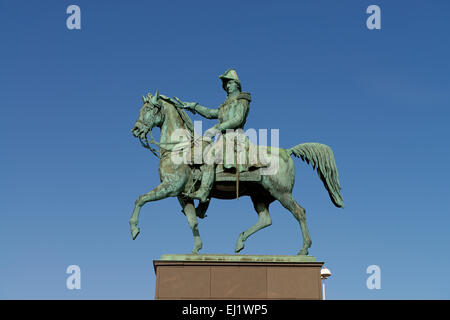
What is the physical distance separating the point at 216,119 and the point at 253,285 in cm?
431

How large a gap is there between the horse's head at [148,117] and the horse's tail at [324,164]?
3.25 meters

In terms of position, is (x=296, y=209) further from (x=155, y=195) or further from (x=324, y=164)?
(x=155, y=195)

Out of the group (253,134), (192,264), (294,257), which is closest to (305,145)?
(253,134)

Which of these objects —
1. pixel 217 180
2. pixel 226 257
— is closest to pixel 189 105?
pixel 217 180

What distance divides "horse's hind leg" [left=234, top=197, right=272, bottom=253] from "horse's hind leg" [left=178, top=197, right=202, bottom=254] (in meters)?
0.91

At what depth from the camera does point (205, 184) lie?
1605 centimetres

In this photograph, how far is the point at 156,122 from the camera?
16.7 m

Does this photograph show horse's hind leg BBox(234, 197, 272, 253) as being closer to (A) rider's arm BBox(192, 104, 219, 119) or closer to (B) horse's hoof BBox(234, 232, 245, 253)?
(B) horse's hoof BBox(234, 232, 245, 253)

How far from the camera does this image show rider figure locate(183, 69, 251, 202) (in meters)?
16.1

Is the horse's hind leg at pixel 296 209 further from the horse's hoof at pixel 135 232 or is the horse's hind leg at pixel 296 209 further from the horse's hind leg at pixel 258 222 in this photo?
the horse's hoof at pixel 135 232

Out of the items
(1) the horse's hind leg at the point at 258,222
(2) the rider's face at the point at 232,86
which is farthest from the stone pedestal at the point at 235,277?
(2) the rider's face at the point at 232,86

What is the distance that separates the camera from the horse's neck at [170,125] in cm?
1661
